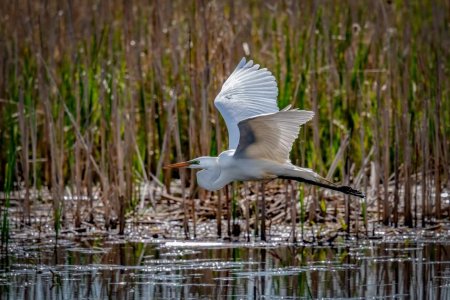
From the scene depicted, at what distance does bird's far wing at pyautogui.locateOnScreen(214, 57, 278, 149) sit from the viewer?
595 centimetres

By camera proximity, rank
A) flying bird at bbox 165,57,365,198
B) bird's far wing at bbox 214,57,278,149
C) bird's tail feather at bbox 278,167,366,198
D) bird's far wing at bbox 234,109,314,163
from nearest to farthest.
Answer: bird's far wing at bbox 234,109,314,163 → flying bird at bbox 165,57,365,198 → bird's tail feather at bbox 278,167,366,198 → bird's far wing at bbox 214,57,278,149

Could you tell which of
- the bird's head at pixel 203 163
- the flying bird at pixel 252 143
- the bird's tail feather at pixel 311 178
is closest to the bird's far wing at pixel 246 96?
the flying bird at pixel 252 143

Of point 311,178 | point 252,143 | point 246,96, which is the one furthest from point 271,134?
point 246,96

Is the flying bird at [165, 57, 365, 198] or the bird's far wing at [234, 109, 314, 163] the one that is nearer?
the bird's far wing at [234, 109, 314, 163]

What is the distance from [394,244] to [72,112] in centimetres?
254

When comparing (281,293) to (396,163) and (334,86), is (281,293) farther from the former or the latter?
(334,86)

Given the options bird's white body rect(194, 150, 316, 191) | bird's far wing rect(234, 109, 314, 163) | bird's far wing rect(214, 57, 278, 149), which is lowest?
bird's white body rect(194, 150, 316, 191)

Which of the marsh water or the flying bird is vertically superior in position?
the flying bird

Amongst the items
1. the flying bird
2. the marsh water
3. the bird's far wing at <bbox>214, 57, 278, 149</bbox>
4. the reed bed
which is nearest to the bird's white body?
the flying bird

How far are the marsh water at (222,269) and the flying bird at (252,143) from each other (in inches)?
17.3

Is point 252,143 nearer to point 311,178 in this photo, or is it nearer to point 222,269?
point 311,178

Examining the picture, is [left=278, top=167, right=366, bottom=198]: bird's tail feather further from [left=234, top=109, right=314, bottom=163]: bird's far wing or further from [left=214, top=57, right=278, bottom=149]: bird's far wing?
[left=214, top=57, right=278, bottom=149]: bird's far wing

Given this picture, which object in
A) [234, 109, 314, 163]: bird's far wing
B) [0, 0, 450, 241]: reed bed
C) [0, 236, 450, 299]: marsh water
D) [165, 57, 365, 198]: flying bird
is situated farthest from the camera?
[0, 0, 450, 241]: reed bed

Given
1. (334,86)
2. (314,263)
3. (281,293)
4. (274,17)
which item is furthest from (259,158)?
(274,17)
